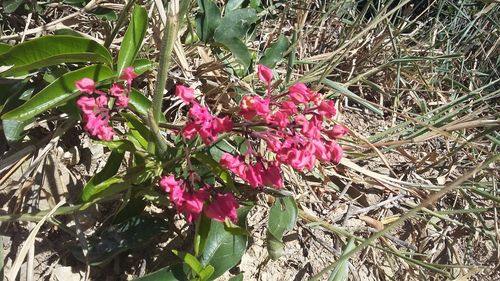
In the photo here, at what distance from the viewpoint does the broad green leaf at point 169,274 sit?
3.89 ft

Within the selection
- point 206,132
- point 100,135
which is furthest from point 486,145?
point 100,135

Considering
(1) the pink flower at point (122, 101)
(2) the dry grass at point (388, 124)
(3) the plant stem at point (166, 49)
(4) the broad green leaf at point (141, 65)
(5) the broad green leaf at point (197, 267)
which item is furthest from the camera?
(2) the dry grass at point (388, 124)

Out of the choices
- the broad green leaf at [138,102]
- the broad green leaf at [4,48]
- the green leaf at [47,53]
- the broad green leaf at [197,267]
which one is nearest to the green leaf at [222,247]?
the broad green leaf at [197,267]

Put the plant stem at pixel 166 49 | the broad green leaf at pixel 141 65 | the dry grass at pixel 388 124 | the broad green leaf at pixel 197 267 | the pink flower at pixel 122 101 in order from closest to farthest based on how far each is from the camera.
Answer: the plant stem at pixel 166 49, the pink flower at pixel 122 101, the broad green leaf at pixel 197 267, the broad green leaf at pixel 141 65, the dry grass at pixel 388 124

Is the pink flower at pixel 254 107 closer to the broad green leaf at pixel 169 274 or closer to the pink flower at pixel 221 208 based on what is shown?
the pink flower at pixel 221 208

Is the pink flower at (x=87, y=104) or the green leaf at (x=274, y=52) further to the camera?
the green leaf at (x=274, y=52)

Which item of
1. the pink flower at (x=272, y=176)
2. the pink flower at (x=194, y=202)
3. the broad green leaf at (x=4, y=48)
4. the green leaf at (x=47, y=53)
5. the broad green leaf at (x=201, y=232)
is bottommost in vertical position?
the broad green leaf at (x=201, y=232)

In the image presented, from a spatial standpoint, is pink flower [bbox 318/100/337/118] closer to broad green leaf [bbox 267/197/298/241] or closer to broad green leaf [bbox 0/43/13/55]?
broad green leaf [bbox 267/197/298/241]

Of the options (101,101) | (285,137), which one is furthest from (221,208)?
(101,101)

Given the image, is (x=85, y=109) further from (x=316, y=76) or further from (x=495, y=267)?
(x=495, y=267)

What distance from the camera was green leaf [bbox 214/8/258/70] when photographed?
54.5 inches

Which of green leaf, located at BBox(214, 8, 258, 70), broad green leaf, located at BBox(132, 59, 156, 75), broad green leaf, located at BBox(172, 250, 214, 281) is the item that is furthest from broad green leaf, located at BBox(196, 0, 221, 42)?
broad green leaf, located at BBox(172, 250, 214, 281)

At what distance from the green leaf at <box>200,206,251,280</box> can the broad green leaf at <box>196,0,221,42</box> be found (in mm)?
407

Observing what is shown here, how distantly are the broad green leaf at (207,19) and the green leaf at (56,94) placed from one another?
280 mm
